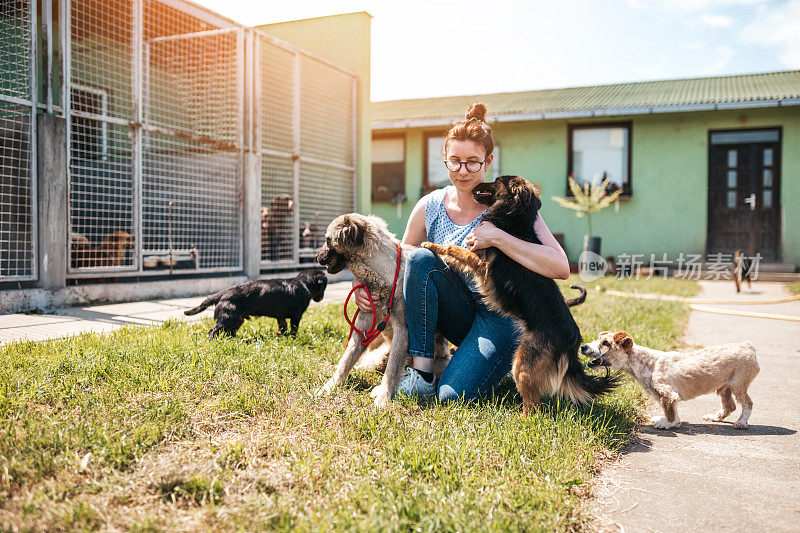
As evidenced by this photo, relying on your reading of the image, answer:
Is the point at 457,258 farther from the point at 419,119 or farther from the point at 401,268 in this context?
the point at 419,119

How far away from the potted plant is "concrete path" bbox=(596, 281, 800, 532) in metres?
9.53

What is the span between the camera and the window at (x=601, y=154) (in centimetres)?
1397

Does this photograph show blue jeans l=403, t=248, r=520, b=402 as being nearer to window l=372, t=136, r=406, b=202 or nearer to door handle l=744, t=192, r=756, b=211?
window l=372, t=136, r=406, b=202

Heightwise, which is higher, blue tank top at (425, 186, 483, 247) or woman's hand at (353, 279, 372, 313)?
blue tank top at (425, 186, 483, 247)

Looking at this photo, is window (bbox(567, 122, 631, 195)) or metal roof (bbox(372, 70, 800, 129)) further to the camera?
window (bbox(567, 122, 631, 195))

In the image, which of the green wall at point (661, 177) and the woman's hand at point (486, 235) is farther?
the green wall at point (661, 177)

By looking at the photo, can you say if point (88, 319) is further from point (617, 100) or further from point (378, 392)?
point (617, 100)

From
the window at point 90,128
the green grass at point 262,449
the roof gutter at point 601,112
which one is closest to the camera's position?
the green grass at point 262,449

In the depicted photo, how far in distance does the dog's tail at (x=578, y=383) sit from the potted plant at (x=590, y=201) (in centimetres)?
1063

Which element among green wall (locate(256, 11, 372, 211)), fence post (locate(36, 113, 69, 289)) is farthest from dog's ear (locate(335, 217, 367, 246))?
green wall (locate(256, 11, 372, 211))

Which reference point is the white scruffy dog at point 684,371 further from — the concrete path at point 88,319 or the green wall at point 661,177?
the green wall at point 661,177

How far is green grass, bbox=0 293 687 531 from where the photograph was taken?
5.51ft

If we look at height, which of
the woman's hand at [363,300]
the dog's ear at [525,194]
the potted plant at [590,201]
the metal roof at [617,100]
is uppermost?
the metal roof at [617,100]

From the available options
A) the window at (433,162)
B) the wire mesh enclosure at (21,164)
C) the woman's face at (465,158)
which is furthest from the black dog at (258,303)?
the window at (433,162)
